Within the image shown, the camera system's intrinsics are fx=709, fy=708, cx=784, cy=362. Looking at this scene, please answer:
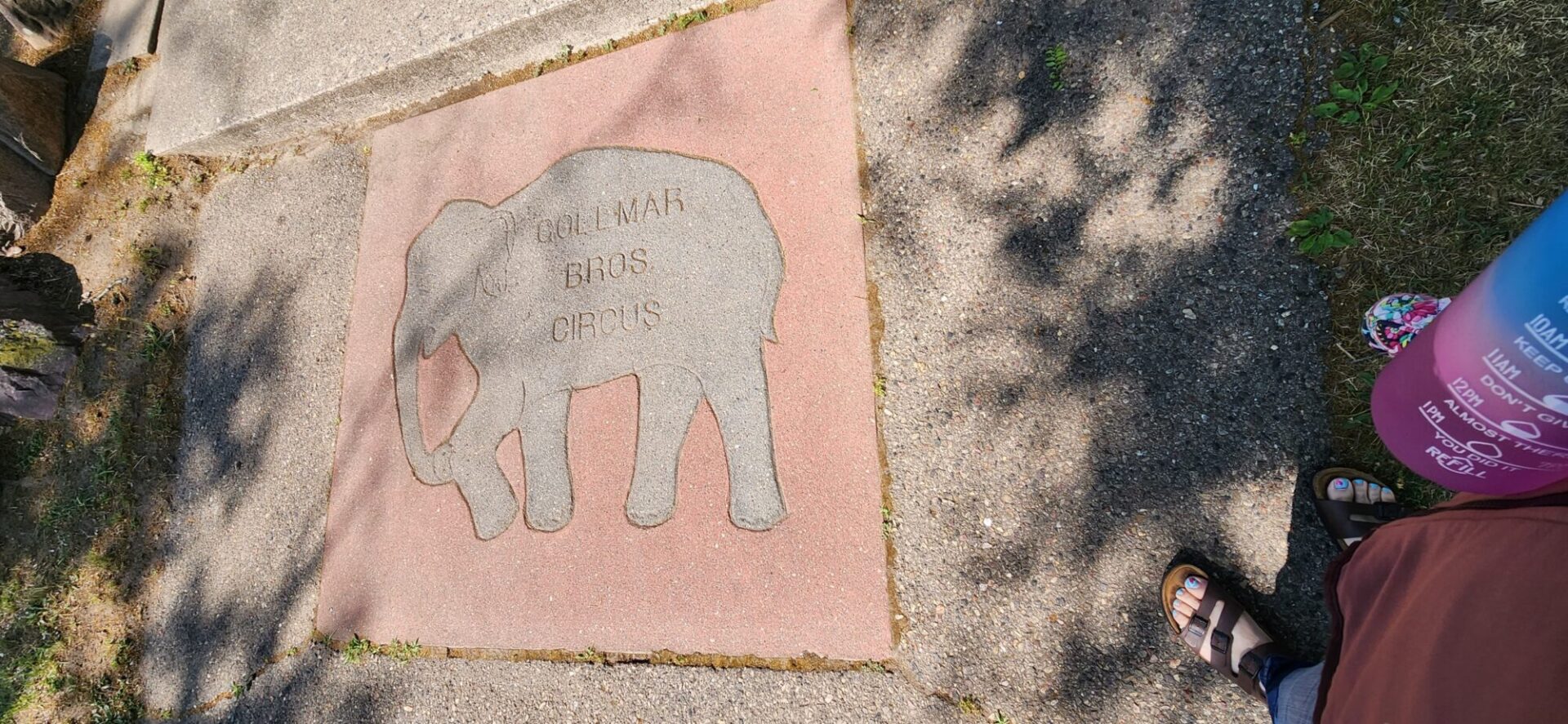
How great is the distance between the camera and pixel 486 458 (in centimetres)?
279

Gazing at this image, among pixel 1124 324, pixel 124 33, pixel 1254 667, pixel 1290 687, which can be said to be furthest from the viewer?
pixel 124 33

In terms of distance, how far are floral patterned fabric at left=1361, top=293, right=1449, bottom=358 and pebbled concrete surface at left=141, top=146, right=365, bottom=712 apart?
151 inches

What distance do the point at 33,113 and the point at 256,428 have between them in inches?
93.9

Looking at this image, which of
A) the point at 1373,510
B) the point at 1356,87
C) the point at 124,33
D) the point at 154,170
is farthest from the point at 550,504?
the point at 124,33

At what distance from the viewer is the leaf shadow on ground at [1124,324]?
209cm

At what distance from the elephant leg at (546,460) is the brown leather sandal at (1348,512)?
7.89ft

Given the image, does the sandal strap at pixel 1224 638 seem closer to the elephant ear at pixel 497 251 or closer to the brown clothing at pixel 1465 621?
the brown clothing at pixel 1465 621

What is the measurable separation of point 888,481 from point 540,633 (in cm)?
140

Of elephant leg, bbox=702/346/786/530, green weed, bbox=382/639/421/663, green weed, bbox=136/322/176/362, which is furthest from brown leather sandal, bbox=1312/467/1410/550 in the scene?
green weed, bbox=136/322/176/362

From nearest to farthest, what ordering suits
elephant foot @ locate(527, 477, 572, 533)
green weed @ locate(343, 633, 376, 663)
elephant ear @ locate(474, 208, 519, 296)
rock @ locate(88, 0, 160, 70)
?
elephant foot @ locate(527, 477, 572, 533) < green weed @ locate(343, 633, 376, 663) < elephant ear @ locate(474, 208, 519, 296) < rock @ locate(88, 0, 160, 70)

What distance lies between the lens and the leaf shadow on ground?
6.86 feet

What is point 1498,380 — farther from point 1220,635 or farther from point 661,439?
point 661,439

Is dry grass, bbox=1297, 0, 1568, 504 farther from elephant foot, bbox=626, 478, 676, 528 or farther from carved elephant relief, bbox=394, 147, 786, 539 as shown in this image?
elephant foot, bbox=626, 478, 676, 528

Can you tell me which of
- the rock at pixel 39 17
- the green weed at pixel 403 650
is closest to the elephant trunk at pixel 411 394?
the green weed at pixel 403 650
